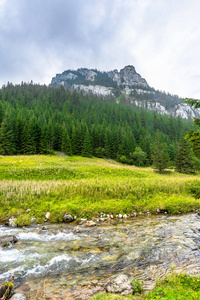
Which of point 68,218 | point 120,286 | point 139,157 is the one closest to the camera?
point 120,286

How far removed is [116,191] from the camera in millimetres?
13359

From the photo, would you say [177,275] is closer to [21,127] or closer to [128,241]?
[128,241]

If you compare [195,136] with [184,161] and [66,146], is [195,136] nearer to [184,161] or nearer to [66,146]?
[184,161]

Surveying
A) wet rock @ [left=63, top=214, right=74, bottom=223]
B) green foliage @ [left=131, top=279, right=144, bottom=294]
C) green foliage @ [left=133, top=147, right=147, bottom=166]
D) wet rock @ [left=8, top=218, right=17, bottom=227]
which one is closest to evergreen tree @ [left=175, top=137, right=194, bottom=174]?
A: green foliage @ [left=133, top=147, right=147, bottom=166]

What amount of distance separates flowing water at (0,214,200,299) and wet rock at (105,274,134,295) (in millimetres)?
286

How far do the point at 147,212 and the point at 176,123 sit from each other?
13953 cm

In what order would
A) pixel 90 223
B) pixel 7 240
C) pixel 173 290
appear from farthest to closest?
pixel 90 223
pixel 7 240
pixel 173 290

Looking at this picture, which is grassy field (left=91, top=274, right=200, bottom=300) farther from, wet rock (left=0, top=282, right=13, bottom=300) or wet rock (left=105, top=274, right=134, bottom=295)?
wet rock (left=0, top=282, right=13, bottom=300)

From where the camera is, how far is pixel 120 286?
3596 millimetres

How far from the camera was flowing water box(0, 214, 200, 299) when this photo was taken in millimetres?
3973

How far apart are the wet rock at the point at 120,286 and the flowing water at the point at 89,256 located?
0.29 m

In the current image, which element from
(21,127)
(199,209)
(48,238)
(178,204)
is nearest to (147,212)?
(178,204)

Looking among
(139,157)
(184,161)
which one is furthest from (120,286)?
(139,157)

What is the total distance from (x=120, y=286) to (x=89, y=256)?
205cm
